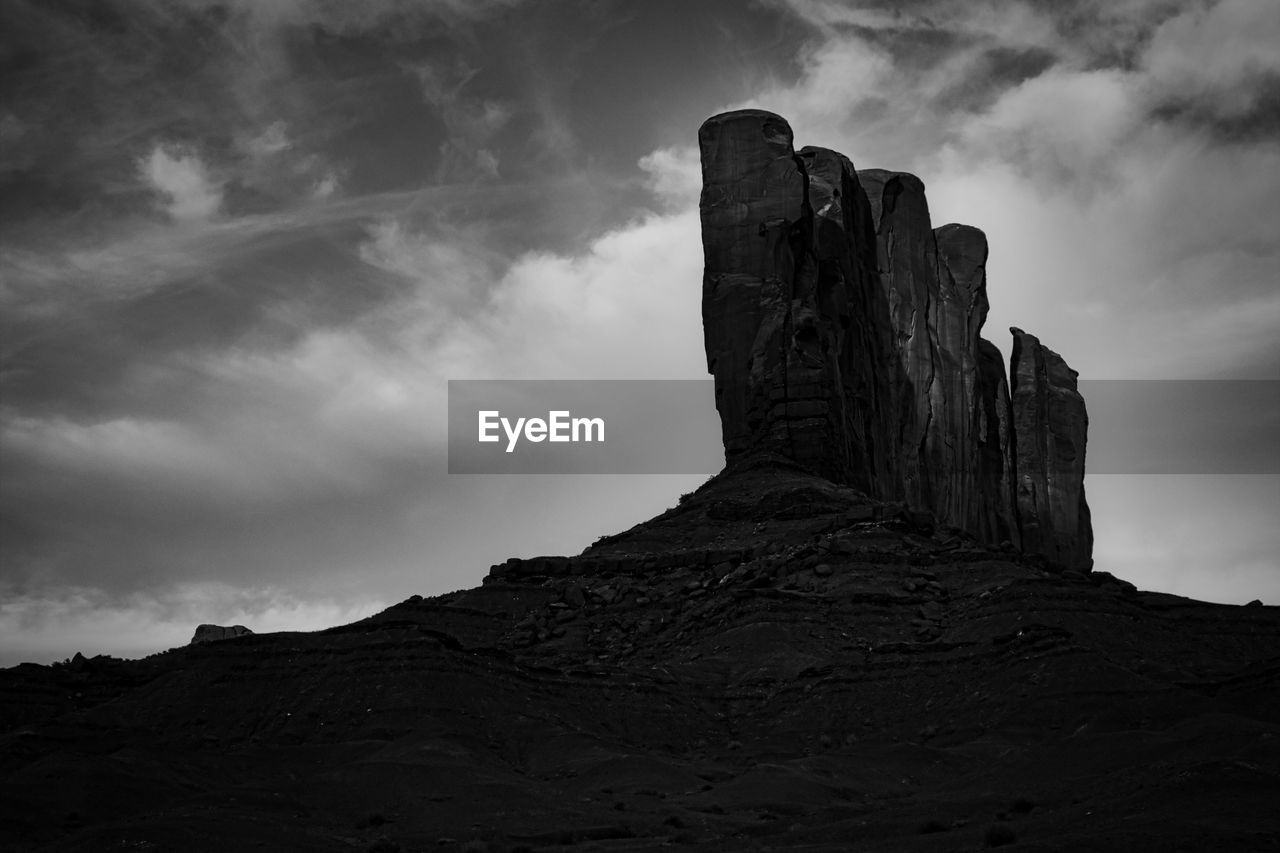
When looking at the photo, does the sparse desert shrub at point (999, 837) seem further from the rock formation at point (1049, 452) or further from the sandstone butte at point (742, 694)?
the rock formation at point (1049, 452)

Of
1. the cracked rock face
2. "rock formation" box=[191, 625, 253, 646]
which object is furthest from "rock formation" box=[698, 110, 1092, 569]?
"rock formation" box=[191, 625, 253, 646]

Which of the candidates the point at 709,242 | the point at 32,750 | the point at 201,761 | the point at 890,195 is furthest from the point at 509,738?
the point at 890,195

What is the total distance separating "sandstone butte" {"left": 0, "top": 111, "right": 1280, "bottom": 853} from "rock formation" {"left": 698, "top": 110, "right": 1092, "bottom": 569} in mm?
312

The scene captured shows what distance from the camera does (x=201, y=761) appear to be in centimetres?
5419

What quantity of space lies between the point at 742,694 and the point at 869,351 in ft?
168

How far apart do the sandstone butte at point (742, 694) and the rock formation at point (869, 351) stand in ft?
1.02

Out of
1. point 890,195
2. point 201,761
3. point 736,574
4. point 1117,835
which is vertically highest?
point 890,195

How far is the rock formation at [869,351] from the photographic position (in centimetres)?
9462

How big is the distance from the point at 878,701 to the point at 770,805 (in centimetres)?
1407

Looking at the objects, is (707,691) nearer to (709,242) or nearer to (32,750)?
(32,750)

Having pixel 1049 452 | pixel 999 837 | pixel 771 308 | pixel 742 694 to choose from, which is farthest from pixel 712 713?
pixel 1049 452

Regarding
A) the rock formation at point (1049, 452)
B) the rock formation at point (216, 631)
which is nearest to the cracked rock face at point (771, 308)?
the rock formation at point (216, 631)

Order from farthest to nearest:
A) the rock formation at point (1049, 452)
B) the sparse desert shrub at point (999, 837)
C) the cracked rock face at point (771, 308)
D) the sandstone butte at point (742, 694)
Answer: the rock formation at point (1049, 452) → the cracked rock face at point (771, 308) → the sandstone butte at point (742, 694) → the sparse desert shrub at point (999, 837)

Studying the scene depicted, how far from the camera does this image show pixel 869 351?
11456cm
